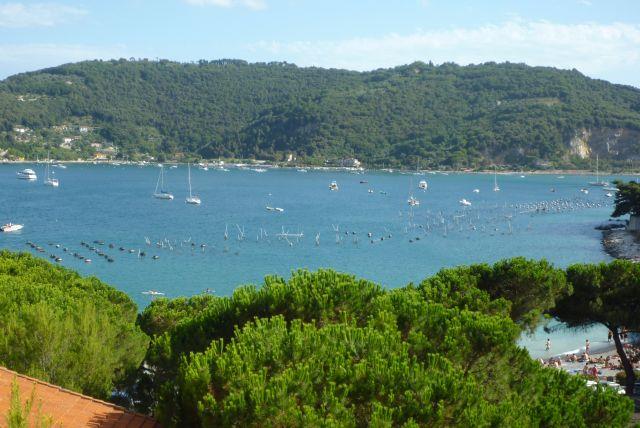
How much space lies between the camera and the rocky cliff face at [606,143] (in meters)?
136

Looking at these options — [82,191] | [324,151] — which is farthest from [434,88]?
[82,191]

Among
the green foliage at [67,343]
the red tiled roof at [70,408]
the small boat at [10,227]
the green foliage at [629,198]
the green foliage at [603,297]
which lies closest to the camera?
the red tiled roof at [70,408]

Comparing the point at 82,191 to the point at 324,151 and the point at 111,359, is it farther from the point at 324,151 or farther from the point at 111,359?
the point at 111,359

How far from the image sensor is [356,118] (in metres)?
162

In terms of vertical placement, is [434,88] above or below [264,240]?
above

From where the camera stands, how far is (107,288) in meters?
17.1

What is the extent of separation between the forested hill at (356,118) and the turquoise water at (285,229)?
37942mm

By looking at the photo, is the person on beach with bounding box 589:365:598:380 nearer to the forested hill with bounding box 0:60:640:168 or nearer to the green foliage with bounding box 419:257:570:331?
the green foliage with bounding box 419:257:570:331

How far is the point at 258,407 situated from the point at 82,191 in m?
86.7

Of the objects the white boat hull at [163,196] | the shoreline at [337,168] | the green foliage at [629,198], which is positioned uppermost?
the green foliage at [629,198]

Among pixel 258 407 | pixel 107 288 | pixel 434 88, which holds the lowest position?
pixel 107 288

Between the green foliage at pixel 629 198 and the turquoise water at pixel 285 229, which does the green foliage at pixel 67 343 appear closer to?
the turquoise water at pixel 285 229

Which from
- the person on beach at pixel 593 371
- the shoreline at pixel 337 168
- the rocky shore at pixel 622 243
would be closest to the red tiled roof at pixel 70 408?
the person on beach at pixel 593 371

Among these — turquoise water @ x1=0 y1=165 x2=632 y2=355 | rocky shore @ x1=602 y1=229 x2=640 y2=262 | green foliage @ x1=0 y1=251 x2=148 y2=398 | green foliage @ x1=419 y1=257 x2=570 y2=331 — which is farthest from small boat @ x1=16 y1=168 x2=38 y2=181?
green foliage @ x1=419 y1=257 x2=570 y2=331
